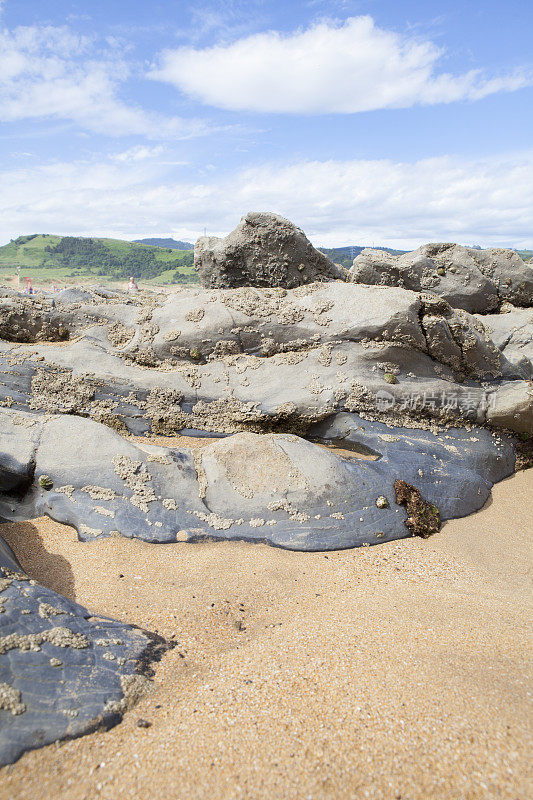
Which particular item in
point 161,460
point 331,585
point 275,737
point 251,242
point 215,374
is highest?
point 251,242

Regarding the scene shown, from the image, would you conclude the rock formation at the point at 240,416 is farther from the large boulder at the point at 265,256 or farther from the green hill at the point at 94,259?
the green hill at the point at 94,259

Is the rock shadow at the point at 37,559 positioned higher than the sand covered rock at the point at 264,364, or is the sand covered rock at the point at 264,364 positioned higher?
the sand covered rock at the point at 264,364

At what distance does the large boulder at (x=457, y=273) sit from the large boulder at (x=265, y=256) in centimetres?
179

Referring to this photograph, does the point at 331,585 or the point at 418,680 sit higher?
the point at 418,680

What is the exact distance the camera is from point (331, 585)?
607cm

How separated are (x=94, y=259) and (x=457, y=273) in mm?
120531

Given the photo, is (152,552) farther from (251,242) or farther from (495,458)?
(251,242)

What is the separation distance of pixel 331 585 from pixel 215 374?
17.3 feet

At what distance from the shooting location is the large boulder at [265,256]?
12500mm

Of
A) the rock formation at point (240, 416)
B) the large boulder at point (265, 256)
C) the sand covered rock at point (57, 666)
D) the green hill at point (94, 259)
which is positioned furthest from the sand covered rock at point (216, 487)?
the green hill at point (94, 259)

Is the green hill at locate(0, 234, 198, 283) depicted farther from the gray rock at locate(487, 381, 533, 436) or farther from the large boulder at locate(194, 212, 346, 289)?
the gray rock at locate(487, 381, 533, 436)

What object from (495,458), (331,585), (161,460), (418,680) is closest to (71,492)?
(161,460)

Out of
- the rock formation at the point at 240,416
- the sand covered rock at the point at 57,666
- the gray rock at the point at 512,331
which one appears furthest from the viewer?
the gray rock at the point at 512,331

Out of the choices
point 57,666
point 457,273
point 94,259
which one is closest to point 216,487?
point 57,666
